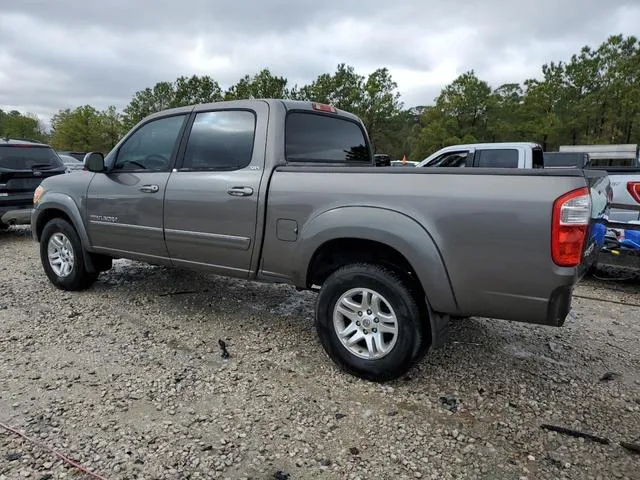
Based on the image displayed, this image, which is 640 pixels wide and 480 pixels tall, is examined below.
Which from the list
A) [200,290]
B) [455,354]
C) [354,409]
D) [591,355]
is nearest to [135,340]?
[200,290]

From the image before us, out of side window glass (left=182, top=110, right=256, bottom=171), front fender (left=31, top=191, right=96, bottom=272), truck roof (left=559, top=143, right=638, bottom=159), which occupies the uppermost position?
truck roof (left=559, top=143, right=638, bottom=159)

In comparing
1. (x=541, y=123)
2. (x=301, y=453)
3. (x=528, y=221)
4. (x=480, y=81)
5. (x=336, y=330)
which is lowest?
(x=301, y=453)

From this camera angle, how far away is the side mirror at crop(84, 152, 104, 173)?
14.7 feet

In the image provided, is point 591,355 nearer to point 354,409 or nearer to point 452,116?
point 354,409

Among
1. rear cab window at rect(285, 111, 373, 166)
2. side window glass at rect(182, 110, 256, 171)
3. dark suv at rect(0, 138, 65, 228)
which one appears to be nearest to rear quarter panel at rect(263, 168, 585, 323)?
rear cab window at rect(285, 111, 373, 166)

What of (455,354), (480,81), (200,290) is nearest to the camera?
(455,354)

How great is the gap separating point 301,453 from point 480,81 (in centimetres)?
3732

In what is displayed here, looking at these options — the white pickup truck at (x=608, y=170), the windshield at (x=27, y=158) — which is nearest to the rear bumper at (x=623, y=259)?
the white pickup truck at (x=608, y=170)

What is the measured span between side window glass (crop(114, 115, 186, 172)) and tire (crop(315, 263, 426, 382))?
6.67ft

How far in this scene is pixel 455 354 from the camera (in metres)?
3.69

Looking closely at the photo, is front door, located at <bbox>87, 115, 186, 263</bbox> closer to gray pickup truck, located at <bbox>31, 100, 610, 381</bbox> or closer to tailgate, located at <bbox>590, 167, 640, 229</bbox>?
gray pickup truck, located at <bbox>31, 100, 610, 381</bbox>

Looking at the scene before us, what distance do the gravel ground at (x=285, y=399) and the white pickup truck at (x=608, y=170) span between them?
3.31 feet

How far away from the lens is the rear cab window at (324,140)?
3805 mm

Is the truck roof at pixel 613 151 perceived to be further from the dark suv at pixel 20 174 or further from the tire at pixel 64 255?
the tire at pixel 64 255
